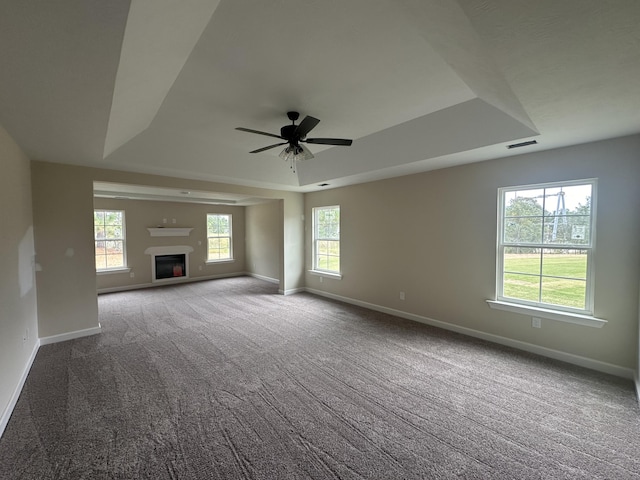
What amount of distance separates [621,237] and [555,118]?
5.08ft

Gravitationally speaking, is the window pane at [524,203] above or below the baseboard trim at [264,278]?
above

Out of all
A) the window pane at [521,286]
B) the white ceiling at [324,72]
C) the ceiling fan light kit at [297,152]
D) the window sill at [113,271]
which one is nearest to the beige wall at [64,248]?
the white ceiling at [324,72]

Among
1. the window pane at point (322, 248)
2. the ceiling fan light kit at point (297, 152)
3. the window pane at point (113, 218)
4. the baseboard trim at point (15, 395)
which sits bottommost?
the baseboard trim at point (15, 395)

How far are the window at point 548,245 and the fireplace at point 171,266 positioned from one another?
25.7 feet

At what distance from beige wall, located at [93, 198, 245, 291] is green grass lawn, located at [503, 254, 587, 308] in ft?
25.0

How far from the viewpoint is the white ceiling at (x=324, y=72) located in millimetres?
1324

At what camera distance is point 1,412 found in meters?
2.11

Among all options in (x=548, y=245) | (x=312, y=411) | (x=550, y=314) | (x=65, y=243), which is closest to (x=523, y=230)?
(x=548, y=245)

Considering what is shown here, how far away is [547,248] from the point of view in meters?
3.27

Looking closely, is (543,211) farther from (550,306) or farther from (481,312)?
(481,312)

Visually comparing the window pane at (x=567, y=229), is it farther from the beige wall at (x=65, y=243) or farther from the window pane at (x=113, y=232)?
the window pane at (x=113, y=232)

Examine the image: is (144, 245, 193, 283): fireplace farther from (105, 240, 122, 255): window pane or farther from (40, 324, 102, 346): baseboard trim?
(40, 324, 102, 346): baseboard trim

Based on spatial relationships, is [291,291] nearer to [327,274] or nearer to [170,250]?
[327,274]

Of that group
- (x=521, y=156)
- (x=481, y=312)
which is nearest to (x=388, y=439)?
(x=481, y=312)
